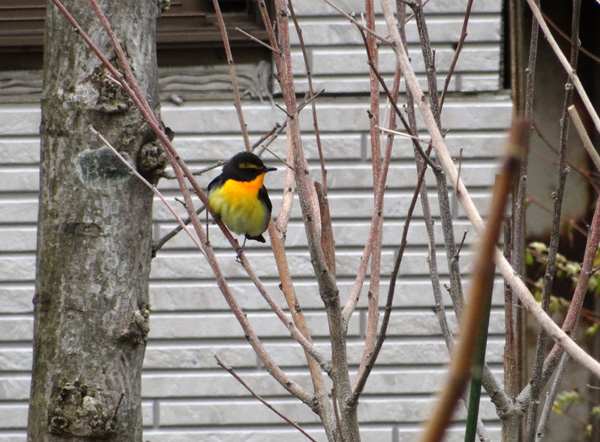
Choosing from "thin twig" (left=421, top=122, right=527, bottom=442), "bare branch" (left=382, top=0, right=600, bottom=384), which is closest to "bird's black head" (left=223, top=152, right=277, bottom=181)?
"bare branch" (left=382, top=0, right=600, bottom=384)

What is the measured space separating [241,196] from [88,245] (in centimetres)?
136

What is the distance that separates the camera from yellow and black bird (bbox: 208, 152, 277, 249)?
11.0ft

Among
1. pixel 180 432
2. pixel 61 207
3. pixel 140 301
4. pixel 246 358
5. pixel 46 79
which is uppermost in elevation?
pixel 46 79

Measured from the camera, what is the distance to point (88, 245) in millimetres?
2053

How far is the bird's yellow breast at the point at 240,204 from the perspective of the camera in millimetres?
3361

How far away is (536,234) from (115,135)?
13.3 feet

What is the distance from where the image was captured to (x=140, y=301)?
83.7 inches

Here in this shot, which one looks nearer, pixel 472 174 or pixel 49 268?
pixel 49 268

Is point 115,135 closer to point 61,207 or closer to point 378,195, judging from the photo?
point 61,207

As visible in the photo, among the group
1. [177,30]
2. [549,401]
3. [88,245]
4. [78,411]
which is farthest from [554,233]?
[177,30]

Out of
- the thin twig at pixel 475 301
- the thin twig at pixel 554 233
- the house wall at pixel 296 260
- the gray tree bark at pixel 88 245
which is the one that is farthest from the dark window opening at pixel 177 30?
the thin twig at pixel 475 301

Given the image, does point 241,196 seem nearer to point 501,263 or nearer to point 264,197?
point 264,197

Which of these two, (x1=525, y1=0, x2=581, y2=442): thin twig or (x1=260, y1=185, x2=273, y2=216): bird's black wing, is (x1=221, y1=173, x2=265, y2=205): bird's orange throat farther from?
(x1=525, y1=0, x2=581, y2=442): thin twig

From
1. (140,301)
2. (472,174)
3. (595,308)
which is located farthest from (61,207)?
(595,308)
